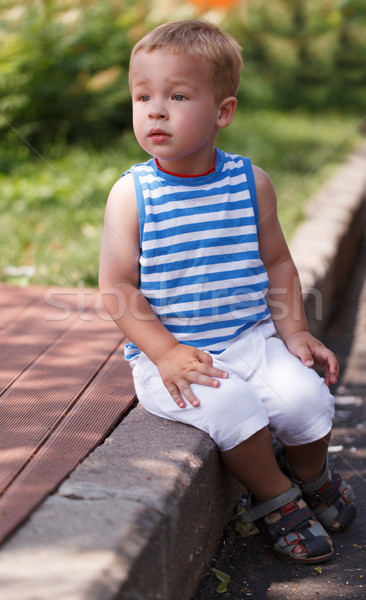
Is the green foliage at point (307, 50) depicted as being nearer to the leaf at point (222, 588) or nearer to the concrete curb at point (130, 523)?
the concrete curb at point (130, 523)

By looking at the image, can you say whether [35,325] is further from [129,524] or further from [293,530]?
[129,524]

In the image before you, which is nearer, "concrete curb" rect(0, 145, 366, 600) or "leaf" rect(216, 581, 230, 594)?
"concrete curb" rect(0, 145, 366, 600)

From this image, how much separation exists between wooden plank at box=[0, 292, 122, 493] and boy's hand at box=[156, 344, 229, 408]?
351 millimetres

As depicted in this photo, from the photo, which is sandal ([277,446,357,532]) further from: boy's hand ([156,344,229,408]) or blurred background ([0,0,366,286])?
blurred background ([0,0,366,286])

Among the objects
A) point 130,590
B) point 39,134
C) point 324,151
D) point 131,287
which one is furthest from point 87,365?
point 324,151

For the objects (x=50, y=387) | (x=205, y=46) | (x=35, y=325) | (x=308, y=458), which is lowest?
(x=308, y=458)

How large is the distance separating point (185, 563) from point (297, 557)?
39 cm

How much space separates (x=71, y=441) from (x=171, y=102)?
3.06ft

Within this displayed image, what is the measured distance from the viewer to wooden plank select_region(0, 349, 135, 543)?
160cm

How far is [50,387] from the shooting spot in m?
2.31

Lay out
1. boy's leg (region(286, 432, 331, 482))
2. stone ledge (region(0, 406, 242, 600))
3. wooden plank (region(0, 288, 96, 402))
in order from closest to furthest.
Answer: stone ledge (region(0, 406, 242, 600))
boy's leg (region(286, 432, 331, 482))
wooden plank (region(0, 288, 96, 402))

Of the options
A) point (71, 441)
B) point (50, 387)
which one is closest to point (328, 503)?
point (71, 441)

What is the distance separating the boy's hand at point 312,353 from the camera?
7.08 feet

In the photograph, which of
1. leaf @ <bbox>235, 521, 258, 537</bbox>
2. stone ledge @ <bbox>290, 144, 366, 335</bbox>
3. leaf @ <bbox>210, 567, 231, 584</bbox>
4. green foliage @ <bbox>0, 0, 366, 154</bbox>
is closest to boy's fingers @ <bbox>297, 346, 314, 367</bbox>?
leaf @ <bbox>235, 521, 258, 537</bbox>
